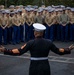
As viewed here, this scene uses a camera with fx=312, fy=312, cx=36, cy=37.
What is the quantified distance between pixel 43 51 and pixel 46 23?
37.0 ft

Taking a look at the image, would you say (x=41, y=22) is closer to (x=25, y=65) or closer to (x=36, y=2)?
(x=25, y=65)

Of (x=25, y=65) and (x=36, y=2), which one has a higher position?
(x=25, y=65)

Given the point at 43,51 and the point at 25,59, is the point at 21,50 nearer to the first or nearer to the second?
the point at 43,51

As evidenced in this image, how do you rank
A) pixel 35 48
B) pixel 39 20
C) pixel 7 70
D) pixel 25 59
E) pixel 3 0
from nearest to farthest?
pixel 35 48 < pixel 7 70 < pixel 25 59 < pixel 39 20 < pixel 3 0

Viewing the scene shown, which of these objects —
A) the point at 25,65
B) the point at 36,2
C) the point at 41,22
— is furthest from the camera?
the point at 36,2

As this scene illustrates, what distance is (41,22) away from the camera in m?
16.4

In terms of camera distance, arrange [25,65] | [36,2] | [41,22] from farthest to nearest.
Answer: [36,2] < [41,22] < [25,65]

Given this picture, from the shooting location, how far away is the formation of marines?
624 inches

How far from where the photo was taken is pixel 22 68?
1019 centimetres

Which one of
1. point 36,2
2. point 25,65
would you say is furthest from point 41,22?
point 36,2

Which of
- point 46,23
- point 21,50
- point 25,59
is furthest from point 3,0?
point 21,50

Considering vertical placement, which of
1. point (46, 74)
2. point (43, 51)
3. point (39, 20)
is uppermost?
point (43, 51)

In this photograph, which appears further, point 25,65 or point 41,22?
point 41,22

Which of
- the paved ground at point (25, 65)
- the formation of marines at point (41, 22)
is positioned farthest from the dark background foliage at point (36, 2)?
the paved ground at point (25, 65)
